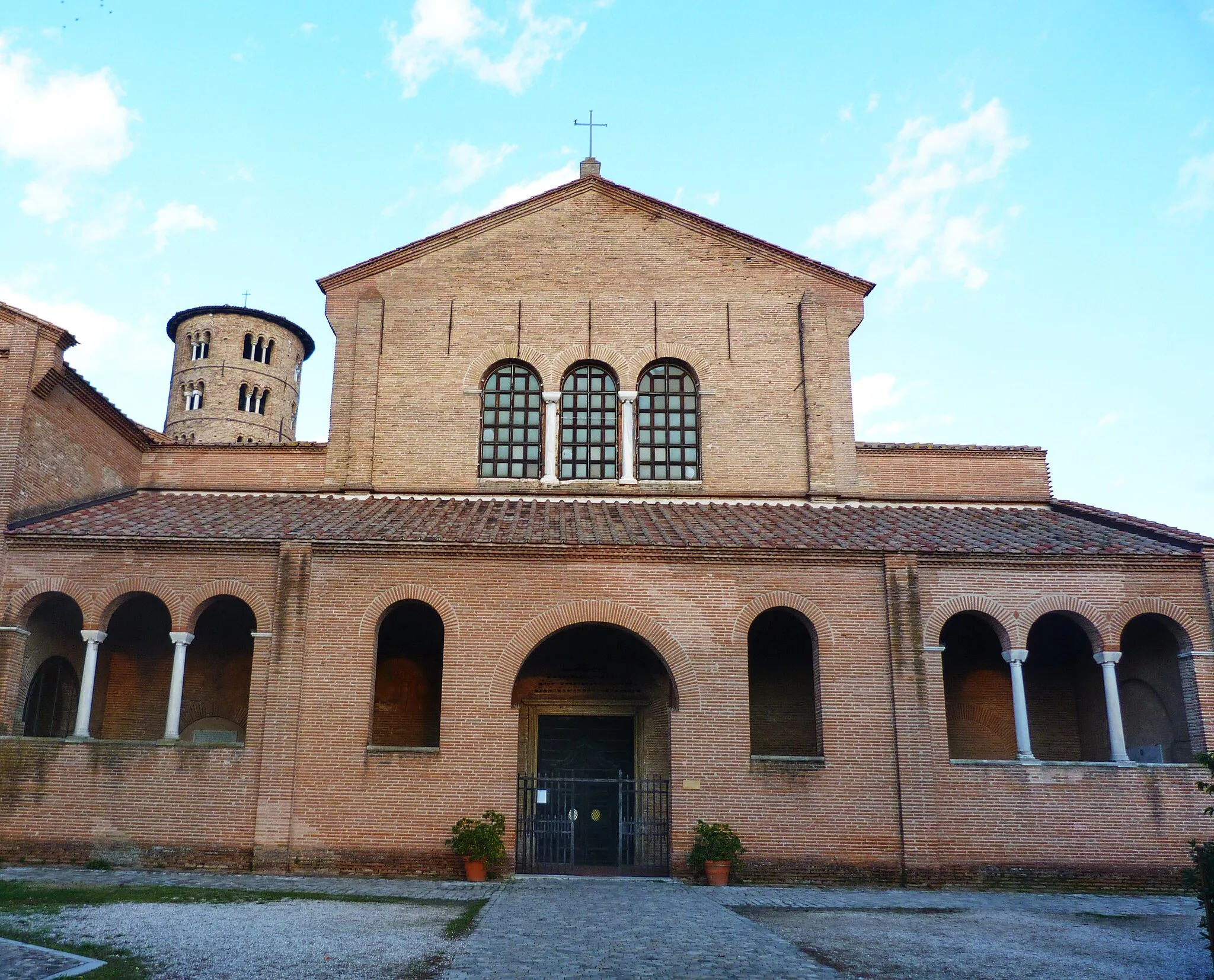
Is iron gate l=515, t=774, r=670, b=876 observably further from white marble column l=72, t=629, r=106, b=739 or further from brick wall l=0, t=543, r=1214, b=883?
white marble column l=72, t=629, r=106, b=739

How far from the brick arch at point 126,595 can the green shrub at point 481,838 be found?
560 centimetres

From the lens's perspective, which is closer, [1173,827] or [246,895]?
[246,895]

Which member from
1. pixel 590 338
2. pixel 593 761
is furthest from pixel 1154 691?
pixel 590 338

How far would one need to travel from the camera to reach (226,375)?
47344mm

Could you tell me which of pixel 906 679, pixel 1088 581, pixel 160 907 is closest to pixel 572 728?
pixel 906 679

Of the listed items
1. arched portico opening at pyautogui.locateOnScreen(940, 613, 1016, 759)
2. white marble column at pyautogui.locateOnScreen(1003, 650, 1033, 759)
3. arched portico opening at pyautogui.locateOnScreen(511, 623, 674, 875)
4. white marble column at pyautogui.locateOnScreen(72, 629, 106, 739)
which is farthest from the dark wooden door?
white marble column at pyautogui.locateOnScreen(72, 629, 106, 739)

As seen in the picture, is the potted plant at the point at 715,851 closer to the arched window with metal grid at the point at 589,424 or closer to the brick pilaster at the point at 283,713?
the brick pilaster at the point at 283,713

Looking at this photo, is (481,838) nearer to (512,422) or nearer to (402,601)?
(402,601)

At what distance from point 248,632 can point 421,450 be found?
4661mm

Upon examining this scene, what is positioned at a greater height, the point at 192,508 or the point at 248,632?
the point at 192,508

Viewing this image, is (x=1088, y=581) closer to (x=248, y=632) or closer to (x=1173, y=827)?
(x=1173, y=827)

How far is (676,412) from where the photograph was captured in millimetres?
19500

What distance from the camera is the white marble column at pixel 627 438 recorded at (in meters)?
19.0

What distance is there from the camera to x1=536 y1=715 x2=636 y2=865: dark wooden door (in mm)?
16781
